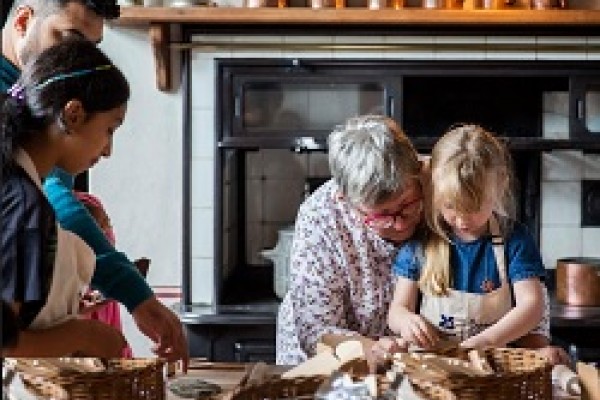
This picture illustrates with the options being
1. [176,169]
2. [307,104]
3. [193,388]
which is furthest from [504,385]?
[176,169]

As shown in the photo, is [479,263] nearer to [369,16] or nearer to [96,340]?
[96,340]

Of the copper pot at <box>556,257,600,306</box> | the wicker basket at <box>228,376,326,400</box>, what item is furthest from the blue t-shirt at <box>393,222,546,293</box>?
the copper pot at <box>556,257,600,306</box>

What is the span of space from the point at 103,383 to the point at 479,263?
89 cm

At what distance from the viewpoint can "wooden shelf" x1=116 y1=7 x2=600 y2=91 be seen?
3.30 meters

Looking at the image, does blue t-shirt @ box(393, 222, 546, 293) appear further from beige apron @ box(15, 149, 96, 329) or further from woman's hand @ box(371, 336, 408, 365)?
beige apron @ box(15, 149, 96, 329)

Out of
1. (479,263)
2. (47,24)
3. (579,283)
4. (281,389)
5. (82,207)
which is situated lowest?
(579,283)

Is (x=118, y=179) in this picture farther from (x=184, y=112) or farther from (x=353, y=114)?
(x=353, y=114)

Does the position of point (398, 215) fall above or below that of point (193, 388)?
above

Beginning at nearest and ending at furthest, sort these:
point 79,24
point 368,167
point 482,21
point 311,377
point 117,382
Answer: point 117,382
point 311,377
point 368,167
point 79,24
point 482,21

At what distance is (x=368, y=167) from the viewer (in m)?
1.90

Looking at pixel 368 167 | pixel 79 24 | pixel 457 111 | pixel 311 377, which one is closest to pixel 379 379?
pixel 311 377

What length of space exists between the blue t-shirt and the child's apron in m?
0.01

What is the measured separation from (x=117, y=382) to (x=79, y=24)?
953mm

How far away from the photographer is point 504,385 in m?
1.30
